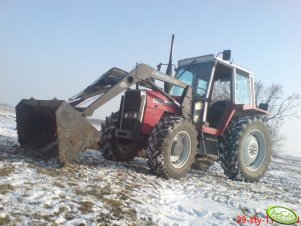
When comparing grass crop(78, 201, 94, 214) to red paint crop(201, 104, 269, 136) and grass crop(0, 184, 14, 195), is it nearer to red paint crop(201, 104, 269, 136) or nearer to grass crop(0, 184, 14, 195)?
grass crop(0, 184, 14, 195)

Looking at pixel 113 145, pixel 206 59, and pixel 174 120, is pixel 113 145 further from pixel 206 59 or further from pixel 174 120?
pixel 206 59

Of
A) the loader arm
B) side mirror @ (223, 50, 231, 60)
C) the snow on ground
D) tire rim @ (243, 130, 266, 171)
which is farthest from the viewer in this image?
tire rim @ (243, 130, 266, 171)

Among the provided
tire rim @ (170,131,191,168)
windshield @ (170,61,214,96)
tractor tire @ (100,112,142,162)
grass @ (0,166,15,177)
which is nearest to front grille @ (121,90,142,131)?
tractor tire @ (100,112,142,162)

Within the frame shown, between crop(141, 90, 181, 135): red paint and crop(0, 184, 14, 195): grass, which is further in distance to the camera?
crop(141, 90, 181, 135): red paint

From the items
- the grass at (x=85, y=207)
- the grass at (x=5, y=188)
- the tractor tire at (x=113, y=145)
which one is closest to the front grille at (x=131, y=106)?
the tractor tire at (x=113, y=145)

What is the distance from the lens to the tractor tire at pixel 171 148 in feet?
18.2

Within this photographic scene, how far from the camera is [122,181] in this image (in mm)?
4930

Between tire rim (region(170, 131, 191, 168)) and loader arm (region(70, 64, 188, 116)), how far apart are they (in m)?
0.86

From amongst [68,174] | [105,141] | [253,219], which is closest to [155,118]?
[105,141]

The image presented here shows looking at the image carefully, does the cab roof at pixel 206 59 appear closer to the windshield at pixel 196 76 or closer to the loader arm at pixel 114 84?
the windshield at pixel 196 76

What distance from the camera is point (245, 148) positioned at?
7.45 m

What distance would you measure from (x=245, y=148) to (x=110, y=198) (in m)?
4.54

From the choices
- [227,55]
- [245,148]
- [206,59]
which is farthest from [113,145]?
[227,55]

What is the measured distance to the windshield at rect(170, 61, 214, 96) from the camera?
730 cm
